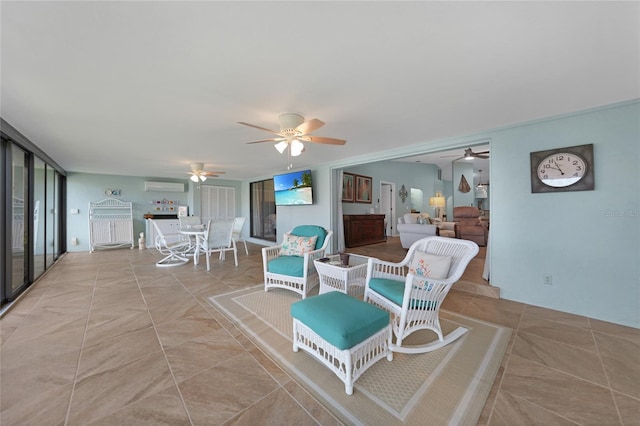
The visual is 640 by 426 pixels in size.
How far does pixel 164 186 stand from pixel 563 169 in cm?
899

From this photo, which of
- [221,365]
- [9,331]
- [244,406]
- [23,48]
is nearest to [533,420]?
[244,406]

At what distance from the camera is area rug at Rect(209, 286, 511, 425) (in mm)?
1374

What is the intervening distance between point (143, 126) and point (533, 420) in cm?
443

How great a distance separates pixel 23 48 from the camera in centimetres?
148

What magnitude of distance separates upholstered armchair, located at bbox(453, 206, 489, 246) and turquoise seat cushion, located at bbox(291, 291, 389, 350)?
5546 mm

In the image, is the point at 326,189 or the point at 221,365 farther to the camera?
the point at 326,189

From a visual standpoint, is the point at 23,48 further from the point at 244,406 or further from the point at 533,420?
the point at 533,420

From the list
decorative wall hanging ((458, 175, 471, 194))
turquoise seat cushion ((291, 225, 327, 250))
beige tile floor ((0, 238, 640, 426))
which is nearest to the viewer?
beige tile floor ((0, 238, 640, 426))

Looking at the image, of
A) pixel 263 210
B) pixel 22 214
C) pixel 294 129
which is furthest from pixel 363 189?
pixel 22 214

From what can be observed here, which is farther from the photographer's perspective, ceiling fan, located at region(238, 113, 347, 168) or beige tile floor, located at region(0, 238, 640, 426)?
ceiling fan, located at region(238, 113, 347, 168)

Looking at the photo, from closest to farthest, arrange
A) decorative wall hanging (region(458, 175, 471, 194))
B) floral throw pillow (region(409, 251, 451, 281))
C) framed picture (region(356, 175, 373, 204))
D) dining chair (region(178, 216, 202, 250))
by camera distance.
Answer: floral throw pillow (region(409, 251, 451, 281))
dining chair (region(178, 216, 202, 250))
framed picture (region(356, 175, 373, 204))
decorative wall hanging (region(458, 175, 471, 194))

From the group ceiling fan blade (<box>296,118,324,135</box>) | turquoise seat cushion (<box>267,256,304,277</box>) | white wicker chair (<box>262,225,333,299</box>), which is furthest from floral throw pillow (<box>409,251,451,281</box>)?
ceiling fan blade (<box>296,118,324,135</box>)

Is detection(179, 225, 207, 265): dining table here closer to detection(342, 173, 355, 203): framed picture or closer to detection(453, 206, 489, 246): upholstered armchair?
detection(342, 173, 355, 203): framed picture

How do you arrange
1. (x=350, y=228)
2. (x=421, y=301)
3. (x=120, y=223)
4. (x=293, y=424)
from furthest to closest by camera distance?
(x=120, y=223)
(x=350, y=228)
(x=421, y=301)
(x=293, y=424)
